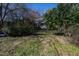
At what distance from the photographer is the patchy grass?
9.48 feet

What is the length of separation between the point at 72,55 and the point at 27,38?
1.51 ft

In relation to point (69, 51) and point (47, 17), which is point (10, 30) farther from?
point (69, 51)

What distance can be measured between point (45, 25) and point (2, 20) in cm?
42

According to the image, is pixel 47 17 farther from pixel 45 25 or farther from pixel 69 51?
pixel 69 51

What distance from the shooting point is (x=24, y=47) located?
291 cm

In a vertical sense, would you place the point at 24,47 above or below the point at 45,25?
below

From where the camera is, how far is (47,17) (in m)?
2.92

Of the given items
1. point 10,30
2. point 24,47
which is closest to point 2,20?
point 10,30

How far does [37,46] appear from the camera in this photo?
2.91 meters

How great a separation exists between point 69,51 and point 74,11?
39 centimetres

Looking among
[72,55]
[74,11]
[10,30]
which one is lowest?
[72,55]

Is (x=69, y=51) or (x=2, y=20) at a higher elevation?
(x=2, y=20)

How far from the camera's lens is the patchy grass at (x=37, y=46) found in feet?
9.48

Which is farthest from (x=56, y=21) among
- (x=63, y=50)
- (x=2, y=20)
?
(x=2, y=20)
